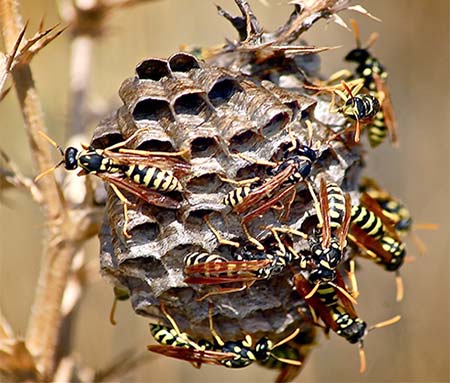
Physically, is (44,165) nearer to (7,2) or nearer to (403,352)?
(7,2)

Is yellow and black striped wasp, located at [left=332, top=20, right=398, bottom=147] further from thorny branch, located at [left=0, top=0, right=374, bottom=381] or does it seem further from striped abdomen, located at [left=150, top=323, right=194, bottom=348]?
striped abdomen, located at [left=150, top=323, right=194, bottom=348]

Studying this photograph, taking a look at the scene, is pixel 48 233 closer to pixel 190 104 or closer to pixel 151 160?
pixel 151 160

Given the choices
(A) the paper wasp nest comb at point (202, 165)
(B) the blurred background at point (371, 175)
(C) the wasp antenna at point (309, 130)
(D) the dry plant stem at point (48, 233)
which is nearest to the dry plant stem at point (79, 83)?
(D) the dry plant stem at point (48, 233)

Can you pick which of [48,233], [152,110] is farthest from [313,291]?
[48,233]

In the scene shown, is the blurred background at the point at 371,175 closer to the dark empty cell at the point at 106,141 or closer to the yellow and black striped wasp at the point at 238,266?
the dark empty cell at the point at 106,141

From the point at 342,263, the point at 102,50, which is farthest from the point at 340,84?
the point at 102,50

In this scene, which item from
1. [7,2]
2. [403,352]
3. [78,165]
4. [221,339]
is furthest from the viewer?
[403,352]
